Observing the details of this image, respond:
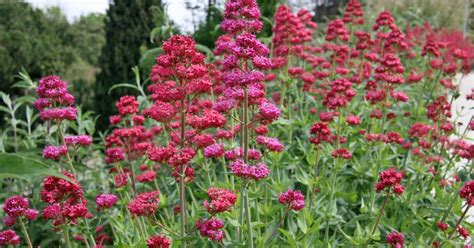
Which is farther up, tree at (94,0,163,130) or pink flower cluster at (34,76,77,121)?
pink flower cluster at (34,76,77,121)

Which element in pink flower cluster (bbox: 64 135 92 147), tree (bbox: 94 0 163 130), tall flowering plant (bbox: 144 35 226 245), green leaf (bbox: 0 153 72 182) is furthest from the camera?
tree (bbox: 94 0 163 130)

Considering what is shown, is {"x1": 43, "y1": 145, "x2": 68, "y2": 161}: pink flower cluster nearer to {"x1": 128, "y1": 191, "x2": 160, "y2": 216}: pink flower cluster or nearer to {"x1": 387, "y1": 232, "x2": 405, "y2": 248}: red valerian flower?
{"x1": 128, "y1": 191, "x2": 160, "y2": 216}: pink flower cluster

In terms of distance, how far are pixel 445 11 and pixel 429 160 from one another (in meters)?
14.9

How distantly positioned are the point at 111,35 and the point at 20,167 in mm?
9983

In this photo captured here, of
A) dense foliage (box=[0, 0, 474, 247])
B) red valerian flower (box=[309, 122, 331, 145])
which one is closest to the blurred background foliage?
dense foliage (box=[0, 0, 474, 247])

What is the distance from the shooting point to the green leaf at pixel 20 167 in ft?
3.95

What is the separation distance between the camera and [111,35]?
10.8 m

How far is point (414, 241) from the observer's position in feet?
9.82

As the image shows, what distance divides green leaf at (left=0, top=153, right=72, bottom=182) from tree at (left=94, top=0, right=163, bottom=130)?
9.50m

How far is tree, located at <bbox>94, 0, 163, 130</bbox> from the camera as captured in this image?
34.7 feet

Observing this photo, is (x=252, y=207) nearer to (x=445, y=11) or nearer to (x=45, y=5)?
(x=445, y=11)

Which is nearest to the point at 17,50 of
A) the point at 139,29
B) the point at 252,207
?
the point at 139,29

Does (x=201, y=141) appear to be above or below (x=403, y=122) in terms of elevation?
above

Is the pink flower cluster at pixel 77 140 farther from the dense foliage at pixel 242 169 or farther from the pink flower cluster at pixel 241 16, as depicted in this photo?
the pink flower cluster at pixel 241 16
